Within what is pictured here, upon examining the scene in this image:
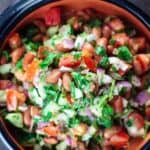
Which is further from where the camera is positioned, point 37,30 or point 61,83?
point 37,30

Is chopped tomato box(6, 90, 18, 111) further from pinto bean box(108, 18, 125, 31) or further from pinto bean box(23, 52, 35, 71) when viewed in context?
pinto bean box(108, 18, 125, 31)

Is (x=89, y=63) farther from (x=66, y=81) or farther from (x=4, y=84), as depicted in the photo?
(x=4, y=84)

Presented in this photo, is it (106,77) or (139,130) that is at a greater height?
(106,77)

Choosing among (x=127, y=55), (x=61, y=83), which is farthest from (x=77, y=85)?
(x=127, y=55)

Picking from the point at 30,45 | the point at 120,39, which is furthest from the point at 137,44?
the point at 30,45

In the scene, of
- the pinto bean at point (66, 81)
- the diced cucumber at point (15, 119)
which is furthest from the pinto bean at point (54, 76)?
the diced cucumber at point (15, 119)

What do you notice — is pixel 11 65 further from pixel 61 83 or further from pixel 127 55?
pixel 127 55
